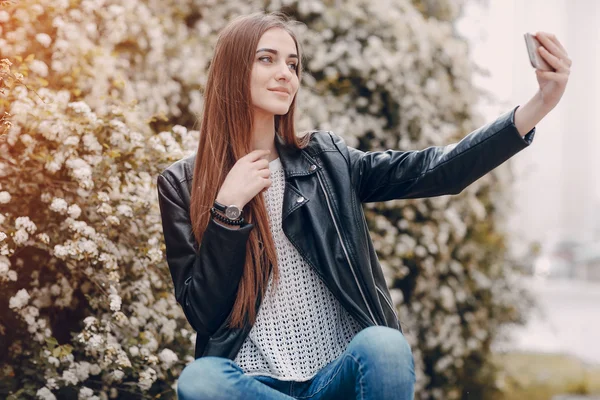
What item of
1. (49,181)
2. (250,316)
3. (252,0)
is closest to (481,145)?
(250,316)

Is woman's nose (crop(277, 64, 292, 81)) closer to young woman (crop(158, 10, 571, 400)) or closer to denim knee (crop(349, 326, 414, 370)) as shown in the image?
young woman (crop(158, 10, 571, 400))

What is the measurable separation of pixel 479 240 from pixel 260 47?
270cm

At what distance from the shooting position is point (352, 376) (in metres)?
1.69

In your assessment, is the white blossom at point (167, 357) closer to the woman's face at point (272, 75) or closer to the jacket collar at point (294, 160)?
the jacket collar at point (294, 160)

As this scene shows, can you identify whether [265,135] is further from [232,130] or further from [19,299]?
[19,299]

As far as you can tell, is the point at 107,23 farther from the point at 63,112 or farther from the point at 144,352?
the point at 144,352

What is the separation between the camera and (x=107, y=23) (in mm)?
3342

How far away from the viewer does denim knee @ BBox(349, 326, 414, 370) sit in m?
1.61

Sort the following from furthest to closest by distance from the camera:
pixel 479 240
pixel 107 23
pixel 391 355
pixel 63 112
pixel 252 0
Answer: pixel 479 240 < pixel 252 0 < pixel 107 23 < pixel 63 112 < pixel 391 355

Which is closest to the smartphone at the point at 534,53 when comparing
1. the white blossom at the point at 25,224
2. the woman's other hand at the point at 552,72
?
the woman's other hand at the point at 552,72

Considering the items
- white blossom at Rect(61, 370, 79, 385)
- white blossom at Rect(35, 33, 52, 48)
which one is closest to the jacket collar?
white blossom at Rect(61, 370, 79, 385)

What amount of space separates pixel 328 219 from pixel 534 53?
627mm

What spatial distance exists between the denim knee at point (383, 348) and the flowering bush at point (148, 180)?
81 centimetres

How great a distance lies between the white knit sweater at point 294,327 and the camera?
184 cm
